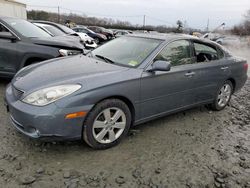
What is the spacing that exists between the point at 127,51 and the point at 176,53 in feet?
2.64

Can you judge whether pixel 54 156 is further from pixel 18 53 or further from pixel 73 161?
pixel 18 53

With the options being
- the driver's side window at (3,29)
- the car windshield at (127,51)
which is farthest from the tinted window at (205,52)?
the driver's side window at (3,29)

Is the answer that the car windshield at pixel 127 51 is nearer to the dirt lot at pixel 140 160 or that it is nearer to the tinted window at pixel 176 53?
the tinted window at pixel 176 53

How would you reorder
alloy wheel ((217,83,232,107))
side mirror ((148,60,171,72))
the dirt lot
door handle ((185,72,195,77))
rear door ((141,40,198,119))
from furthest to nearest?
alloy wheel ((217,83,232,107)), door handle ((185,72,195,77)), rear door ((141,40,198,119)), side mirror ((148,60,171,72)), the dirt lot

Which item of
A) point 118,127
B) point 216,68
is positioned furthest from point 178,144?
point 216,68

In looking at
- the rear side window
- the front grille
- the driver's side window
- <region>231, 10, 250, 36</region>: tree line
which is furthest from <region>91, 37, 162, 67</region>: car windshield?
<region>231, 10, 250, 36</region>: tree line

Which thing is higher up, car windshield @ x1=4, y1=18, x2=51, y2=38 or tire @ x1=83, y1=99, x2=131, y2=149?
car windshield @ x1=4, y1=18, x2=51, y2=38

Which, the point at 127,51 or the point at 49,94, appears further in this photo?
the point at 127,51

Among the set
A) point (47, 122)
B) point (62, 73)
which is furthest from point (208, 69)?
point (47, 122)

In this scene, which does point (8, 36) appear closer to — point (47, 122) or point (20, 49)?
point (20, 49)

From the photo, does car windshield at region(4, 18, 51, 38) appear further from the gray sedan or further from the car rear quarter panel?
the car rear quarter panel

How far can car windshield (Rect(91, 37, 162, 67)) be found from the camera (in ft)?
13.0

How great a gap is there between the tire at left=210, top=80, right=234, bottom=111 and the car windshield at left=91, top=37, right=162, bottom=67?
186 cm

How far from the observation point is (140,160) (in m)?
3.32
